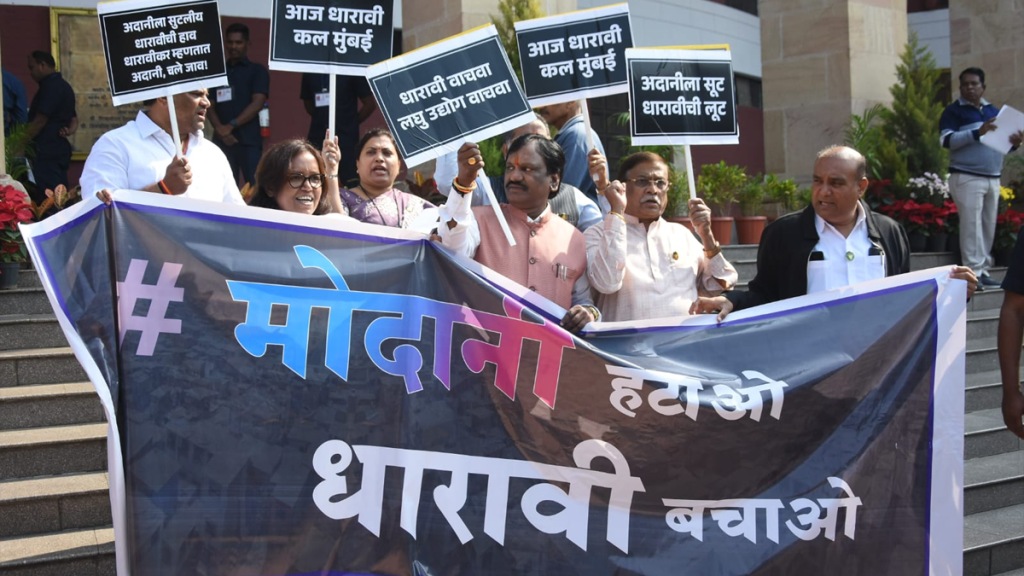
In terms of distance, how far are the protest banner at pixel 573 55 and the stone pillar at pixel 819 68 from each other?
7.53 meters

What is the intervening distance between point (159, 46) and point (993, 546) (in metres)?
4.60

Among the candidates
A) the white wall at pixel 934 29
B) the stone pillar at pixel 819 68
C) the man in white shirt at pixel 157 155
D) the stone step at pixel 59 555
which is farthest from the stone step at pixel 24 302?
the white wall at pixel 934 29

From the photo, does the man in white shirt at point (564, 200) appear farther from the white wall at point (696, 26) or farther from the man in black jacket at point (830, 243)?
the white wall at point (696, 26)

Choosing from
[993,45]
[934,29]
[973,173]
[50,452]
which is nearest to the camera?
[50,452]

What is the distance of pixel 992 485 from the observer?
21.0ft

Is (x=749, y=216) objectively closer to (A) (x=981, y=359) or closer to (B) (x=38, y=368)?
(A) (x=981, y=359)

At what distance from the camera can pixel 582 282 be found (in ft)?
16.1

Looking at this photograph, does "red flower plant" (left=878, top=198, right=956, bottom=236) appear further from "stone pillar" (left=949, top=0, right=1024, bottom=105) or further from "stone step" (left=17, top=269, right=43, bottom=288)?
"stone step" (left=17, top=269, right=43, bottom=288)

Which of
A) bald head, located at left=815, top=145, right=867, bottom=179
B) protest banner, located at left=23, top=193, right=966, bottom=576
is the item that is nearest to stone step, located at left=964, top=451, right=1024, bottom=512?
protest banner, located at left=23, top=193, right=966, bottom=576

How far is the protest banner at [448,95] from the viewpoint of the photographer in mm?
4754

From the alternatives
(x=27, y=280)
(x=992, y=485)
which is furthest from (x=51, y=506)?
(x=992, y=485)

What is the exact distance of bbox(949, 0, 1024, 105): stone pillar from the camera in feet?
45.4

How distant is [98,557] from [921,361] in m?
3.41

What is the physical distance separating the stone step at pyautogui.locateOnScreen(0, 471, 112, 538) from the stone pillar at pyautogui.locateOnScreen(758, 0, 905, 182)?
9.39m
